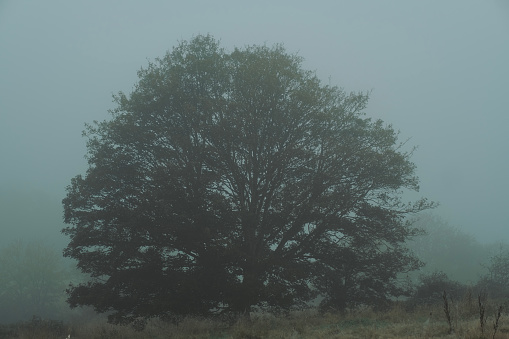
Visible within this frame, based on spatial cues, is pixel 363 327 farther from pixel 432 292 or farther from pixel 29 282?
pixel 29 282

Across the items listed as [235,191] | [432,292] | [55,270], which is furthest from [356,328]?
[55,270]

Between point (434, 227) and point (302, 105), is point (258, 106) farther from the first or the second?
point (434, 227)

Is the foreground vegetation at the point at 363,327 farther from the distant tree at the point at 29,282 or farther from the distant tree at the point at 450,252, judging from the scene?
the distant tree at the point at 450,252

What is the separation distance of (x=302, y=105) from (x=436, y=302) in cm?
1424

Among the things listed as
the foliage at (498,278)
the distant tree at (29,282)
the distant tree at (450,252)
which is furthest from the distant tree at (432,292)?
the distant tree at (29,282)

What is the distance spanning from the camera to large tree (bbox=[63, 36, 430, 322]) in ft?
53.8

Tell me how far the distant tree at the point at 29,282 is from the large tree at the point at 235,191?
51.4m

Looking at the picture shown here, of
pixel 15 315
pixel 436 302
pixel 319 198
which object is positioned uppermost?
pixel 319 198

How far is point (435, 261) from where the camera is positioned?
75875 millimetres

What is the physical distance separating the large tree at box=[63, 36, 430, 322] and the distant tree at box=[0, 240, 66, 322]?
51.4 metres

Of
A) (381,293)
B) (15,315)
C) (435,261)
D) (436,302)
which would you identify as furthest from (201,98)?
(435,261)

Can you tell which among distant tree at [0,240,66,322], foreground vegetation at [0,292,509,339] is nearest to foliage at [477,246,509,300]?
foreground vegetation at [0,292,509,339]

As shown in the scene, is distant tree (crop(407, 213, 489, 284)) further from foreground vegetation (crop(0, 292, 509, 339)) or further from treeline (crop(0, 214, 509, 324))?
foreground vegetation (crop(0, 292, 509, 339))

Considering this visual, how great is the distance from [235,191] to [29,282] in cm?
6172
